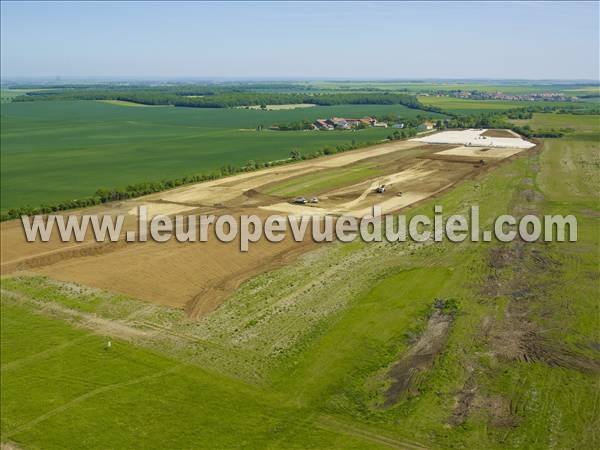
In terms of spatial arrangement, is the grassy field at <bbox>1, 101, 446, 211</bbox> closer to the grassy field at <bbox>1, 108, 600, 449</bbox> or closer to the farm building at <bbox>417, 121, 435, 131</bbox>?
the farm building at <bbox>417, 121, 435, 131</bbox>

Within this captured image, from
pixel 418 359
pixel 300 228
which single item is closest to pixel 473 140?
pixel 300 228

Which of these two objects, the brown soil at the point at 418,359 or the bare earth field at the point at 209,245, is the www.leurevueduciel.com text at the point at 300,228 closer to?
the bare earth field at the point at 209,245

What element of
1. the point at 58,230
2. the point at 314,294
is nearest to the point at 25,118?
the point at 58,230

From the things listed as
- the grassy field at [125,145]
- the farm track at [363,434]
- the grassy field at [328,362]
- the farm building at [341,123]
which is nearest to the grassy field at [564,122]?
the farm building at [341,123]

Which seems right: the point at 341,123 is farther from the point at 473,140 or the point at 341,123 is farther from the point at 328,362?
the point at 328,362

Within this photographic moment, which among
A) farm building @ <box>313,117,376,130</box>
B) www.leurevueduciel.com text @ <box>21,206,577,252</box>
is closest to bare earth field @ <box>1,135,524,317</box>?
www.leurevueduciel.com text @ <box>21,206,577,252</box>

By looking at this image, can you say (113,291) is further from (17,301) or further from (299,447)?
(299,447)
